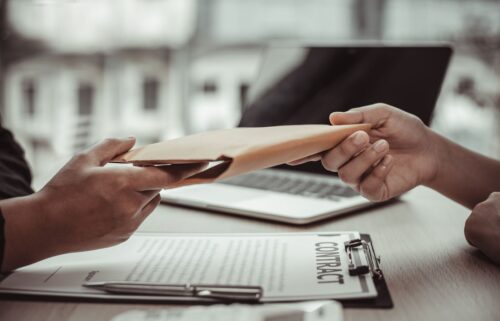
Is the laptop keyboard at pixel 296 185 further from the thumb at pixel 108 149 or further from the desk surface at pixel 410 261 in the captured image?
the thumb at pixel 108 149

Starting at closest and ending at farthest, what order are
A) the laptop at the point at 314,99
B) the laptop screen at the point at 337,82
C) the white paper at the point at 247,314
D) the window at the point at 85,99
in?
the white paper at the point at 247,314, the laptop at the point at 314,99, the laptop screen at the point at 337,82, the window at the point at 85,99

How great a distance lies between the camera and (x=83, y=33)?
254cm

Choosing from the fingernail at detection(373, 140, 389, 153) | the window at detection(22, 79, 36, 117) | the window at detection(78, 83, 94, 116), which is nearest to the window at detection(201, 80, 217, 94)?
the window at detection(78, 83, 94, 116)

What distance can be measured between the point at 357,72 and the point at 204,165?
0.69m

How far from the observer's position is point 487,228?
70 centimetres

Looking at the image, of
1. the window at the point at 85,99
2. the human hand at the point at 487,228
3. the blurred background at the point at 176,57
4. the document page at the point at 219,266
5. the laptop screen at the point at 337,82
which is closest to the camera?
the document page at the point at 219,266

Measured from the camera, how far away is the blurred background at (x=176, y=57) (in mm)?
2373

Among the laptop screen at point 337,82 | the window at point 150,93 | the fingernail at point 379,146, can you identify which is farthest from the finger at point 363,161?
the window at point 150,93

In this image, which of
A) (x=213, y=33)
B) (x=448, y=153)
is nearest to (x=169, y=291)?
(x=448, y=153)

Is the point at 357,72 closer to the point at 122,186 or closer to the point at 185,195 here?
the point at 185,195

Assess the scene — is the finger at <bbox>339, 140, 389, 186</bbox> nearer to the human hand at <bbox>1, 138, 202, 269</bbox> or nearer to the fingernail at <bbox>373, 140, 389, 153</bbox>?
the fingernail at <bbox>373, 140, 389, 153</bbox>

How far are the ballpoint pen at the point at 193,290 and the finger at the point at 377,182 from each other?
322 mm

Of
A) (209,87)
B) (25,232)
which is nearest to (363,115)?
(25,232)

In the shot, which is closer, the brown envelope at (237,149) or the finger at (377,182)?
the brown envelope at (237,149)
